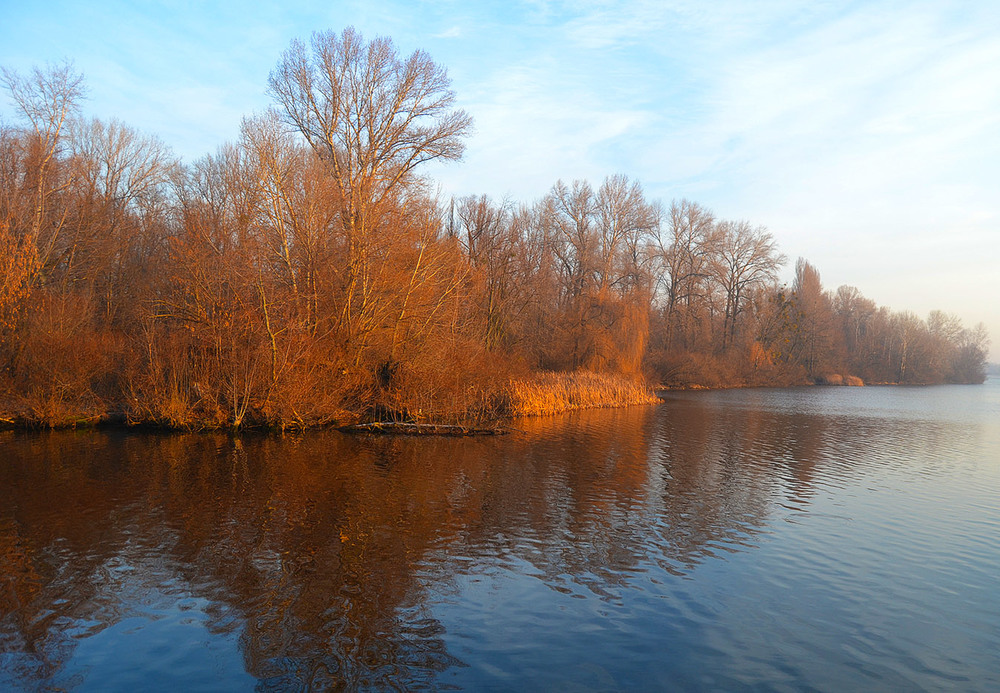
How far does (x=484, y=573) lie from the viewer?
309 inches

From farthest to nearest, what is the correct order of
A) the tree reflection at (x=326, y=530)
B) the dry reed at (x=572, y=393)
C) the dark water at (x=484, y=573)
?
the dry reed at (x=572, y=393), the tree reflection at (x=326, y=530), the dark water at (x=484, y=573)

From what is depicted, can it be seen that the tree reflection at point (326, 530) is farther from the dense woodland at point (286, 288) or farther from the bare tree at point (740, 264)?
the bare tree at point (740, 264)

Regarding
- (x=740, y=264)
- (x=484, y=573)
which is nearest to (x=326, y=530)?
(x=484, y=573)

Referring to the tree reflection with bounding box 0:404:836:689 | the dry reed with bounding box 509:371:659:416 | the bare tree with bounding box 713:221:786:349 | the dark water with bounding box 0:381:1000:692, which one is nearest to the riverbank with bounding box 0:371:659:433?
the dry reed with bounding box 509:371:659:416

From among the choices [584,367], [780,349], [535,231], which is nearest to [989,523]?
[584,367]

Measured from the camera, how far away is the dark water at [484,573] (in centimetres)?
559

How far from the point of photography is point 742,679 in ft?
18.2

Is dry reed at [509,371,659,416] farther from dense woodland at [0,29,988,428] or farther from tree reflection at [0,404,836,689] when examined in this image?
tree reflection at [0,404,836,689]

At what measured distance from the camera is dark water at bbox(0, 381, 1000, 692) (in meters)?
5.59

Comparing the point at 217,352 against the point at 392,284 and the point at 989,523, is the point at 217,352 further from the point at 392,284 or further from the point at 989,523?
the point at 989,523

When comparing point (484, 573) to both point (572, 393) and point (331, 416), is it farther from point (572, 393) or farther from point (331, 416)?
point (572, 393)

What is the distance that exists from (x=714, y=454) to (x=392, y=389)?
10205 mm

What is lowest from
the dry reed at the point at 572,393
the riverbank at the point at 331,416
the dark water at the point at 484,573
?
the dark water at the point at 484,573

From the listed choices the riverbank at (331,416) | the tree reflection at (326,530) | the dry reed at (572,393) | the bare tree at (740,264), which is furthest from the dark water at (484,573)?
the bare tree at (740,264)
